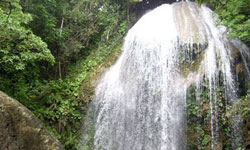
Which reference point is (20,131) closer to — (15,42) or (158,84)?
(15,42)

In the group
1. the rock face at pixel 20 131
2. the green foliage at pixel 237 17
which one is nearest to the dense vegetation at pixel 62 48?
the green foliage at pixel 237 17

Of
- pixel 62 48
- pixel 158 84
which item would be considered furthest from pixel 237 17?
pixel 62 48

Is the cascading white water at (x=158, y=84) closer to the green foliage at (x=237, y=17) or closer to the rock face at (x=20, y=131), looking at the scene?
the green foliage at (x=237, y=17)

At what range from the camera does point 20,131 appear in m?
2.91

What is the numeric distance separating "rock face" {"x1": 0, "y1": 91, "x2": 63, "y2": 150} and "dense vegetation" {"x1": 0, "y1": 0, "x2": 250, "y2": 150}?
275cm

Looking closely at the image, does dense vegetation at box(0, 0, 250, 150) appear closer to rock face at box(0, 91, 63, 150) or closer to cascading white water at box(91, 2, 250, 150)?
cascading white water at box(91, 2, 250, 150)

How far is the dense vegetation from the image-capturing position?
5973 mm

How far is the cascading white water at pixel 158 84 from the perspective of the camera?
692 centimetres

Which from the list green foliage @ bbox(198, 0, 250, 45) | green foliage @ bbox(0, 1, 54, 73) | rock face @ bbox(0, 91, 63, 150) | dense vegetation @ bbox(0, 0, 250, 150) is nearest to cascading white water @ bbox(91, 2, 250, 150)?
dense vegetation @ bbox(0, 0, 250, 150)

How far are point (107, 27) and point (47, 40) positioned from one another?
3.71 metres

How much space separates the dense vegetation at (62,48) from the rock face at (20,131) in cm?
275

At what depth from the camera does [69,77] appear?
9.06 metres

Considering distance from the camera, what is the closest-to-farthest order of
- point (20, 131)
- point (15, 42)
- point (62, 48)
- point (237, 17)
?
point (20, 131), point (15, 42), point (237, 17), point (62, 48)

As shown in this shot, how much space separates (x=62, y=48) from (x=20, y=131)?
697 centimetres
